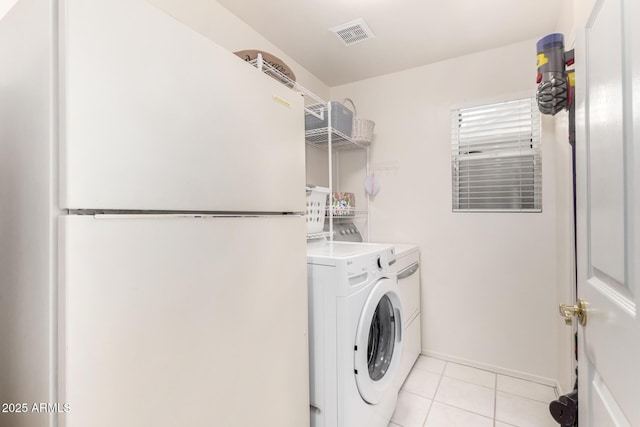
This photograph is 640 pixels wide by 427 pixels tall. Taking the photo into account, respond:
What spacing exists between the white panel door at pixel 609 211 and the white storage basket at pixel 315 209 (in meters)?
1.27

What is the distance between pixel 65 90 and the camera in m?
0.56

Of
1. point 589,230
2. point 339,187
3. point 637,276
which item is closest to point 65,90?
point 637,276

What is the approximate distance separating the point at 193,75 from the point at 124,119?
0.23 metres

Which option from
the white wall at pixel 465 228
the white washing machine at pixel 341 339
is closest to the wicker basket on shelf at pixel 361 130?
the white wall at pixel 465 228

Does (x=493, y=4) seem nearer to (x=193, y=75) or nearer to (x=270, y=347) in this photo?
(x=193, y=75)

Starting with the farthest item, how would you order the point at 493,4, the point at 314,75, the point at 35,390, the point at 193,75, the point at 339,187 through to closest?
the point at 339,187
the point at 314,75
the point at 493,4
the point at 193,75
the point at 35,390

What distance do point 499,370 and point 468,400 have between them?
1.64 feet

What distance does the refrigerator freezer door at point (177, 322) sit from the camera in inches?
22.5

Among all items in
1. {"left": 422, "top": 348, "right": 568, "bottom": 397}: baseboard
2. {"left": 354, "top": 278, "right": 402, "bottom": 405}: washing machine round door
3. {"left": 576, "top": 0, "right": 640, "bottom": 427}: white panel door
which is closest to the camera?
{"left": 576, "top": 0, "right": 640, "bottom": 427}: white panel door

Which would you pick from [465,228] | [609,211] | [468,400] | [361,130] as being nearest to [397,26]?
[361,130]

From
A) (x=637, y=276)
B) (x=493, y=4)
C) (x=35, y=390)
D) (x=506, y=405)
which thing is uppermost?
(x=493, y=4)

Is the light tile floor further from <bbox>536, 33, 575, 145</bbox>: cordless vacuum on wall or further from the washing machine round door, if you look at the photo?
<bbox>536, 33, 575, 145</bbox>: cordless vacuum on wall

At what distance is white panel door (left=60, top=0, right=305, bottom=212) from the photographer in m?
0.57

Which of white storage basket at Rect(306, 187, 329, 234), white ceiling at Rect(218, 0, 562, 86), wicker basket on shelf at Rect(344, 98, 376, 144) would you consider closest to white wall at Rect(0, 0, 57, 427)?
white storage basket at Rect(306, 187, 329, 234)
